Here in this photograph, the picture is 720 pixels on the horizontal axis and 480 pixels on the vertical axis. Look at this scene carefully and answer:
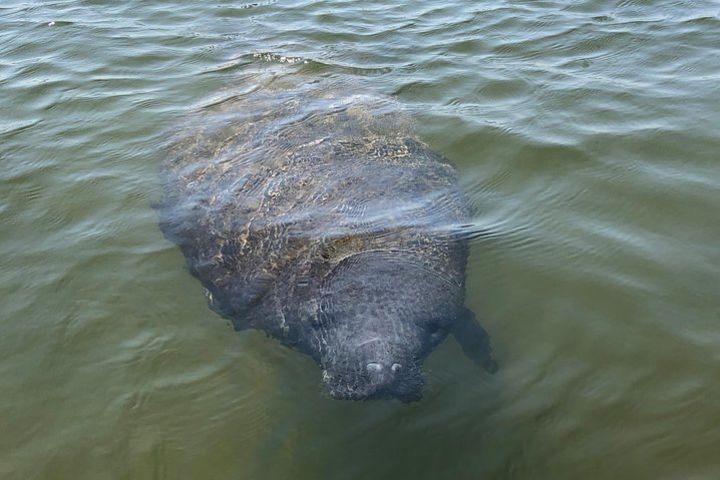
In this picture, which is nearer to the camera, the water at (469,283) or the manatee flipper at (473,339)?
the water at (469,283)

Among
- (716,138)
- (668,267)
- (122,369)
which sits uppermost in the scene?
(716,138)

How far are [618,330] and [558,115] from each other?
3.27 meters

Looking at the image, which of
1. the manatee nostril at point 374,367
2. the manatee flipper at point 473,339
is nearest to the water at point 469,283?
the manatee flipper at point 473,339

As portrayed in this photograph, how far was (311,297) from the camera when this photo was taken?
14.5 ft

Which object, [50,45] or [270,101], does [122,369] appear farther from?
[50,45]

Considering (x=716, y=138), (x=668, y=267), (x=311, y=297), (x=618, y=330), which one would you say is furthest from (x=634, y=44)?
(x=311, y=297)

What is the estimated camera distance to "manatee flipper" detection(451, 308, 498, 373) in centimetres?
419

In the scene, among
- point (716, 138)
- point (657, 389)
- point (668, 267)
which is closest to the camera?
point (657, 389)

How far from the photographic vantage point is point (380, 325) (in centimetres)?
419

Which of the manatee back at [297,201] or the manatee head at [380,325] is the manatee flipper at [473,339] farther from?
the manatee back at [297,201]

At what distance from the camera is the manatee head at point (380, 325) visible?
13.0 feet

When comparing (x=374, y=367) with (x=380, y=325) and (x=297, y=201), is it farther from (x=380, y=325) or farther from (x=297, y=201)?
(x=297, y=201)

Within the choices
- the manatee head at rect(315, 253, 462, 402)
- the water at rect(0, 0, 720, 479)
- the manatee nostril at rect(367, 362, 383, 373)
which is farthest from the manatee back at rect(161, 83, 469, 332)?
the manatee nostril at rect(367, 362, 383, 373)

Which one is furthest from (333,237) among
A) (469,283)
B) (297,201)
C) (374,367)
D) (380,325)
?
(374,367)
